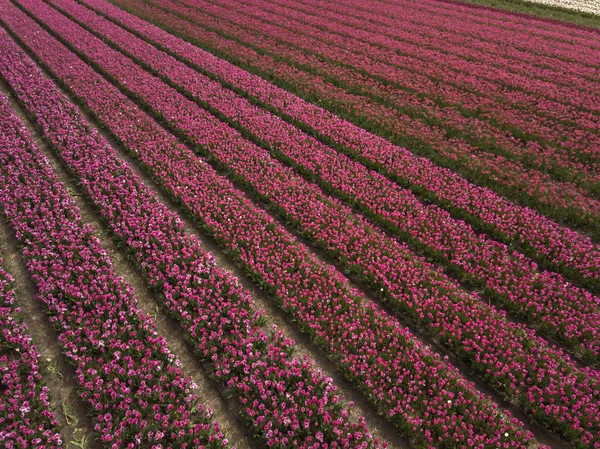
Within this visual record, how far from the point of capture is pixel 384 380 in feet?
22.2

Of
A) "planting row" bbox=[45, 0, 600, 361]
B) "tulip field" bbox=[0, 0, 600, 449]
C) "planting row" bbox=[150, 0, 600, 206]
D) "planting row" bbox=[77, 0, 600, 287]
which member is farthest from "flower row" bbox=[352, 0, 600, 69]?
"planting row" bbox=[45, 0, 600, 361]

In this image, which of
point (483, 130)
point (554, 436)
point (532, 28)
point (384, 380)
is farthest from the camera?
point (532, 28)

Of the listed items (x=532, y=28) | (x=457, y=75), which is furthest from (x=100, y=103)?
(x=532, y=28)

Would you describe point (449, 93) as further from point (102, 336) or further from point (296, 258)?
point (102, 336)

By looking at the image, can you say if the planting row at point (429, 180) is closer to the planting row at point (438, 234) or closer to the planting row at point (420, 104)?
the planting row at point (438, 234)

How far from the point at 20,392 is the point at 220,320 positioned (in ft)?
10.7

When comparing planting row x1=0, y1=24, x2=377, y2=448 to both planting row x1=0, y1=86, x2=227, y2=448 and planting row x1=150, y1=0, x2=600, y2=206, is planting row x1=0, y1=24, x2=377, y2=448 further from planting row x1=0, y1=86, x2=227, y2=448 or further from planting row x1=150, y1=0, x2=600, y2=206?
planting row x1=150, y1=0, x2=600, y2=206

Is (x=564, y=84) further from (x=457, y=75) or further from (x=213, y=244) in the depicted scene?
(x=213, y=244)

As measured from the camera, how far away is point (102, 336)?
23.2ft

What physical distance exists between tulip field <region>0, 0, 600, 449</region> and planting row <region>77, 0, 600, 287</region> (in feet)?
0.27

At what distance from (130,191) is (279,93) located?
8.39 m

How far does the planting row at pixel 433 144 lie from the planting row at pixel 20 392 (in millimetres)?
11599

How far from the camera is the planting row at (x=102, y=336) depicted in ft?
19.6

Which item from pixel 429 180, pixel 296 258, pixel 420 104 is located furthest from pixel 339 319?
pixel 420 104
